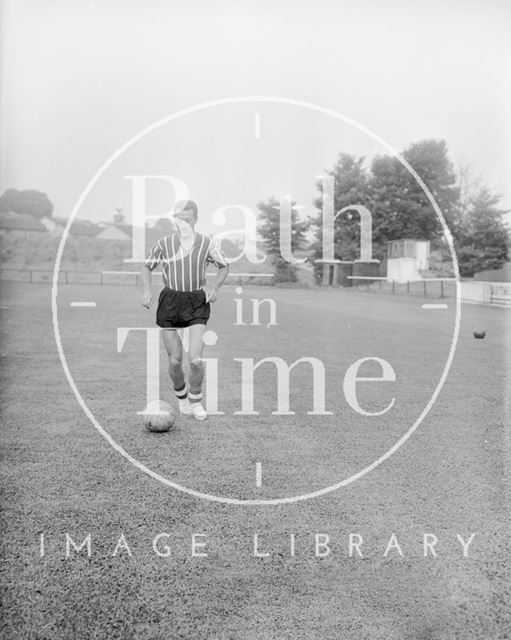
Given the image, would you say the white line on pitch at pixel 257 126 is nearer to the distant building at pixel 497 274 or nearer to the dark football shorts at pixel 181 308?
the dark football shorts at pixel 181 308

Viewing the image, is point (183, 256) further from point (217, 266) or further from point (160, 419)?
point (160, 419)

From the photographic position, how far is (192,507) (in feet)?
9.04

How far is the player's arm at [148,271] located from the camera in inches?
117

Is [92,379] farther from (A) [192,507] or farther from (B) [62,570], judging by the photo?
(B) [62,570]

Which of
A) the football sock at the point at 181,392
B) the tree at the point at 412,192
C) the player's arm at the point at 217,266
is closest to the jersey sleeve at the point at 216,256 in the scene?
the player's arm at the point at 217,266

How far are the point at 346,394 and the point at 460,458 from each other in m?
1.98

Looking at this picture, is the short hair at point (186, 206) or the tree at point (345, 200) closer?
the short hair at point (186, 206)

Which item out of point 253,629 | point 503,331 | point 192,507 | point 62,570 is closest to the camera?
point 253,629

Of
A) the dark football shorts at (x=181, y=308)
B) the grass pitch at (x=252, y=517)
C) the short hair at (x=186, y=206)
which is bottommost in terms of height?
the grass pitch at (x=252, y=517)

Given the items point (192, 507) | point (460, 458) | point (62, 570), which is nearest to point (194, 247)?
point (192, 507)

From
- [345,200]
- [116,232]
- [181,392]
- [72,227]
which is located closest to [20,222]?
[72,227]

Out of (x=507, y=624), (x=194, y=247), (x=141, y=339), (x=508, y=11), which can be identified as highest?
(x=508, y=11)

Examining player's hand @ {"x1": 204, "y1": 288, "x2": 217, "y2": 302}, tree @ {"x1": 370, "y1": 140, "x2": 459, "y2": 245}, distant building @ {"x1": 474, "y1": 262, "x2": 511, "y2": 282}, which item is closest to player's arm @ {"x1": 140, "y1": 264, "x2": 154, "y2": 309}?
player's hand @ {"x1": 204, "y1": 288, "x2": 217, "y2": 302}

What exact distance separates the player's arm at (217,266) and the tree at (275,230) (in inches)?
13.8
